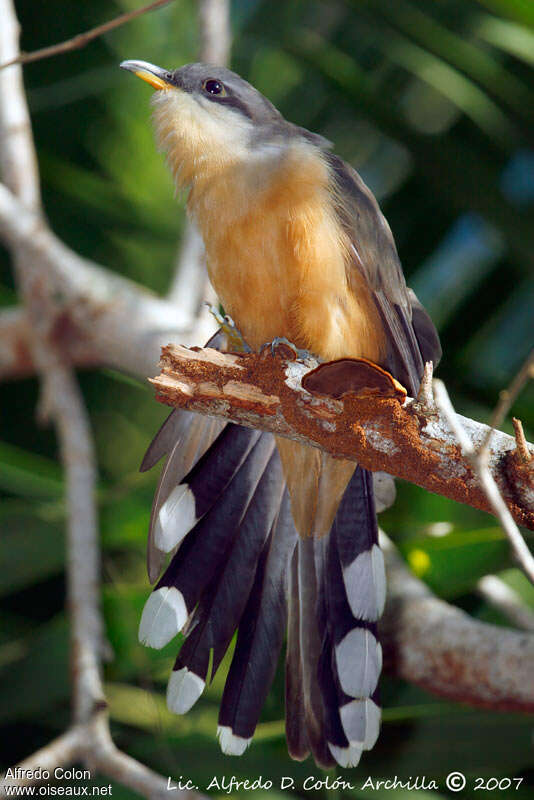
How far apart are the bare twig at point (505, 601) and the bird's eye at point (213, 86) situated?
1546 millimetres

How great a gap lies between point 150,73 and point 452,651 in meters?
1.61

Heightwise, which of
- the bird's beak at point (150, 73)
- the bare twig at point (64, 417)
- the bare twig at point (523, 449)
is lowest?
the bare twig at point (64, 417)

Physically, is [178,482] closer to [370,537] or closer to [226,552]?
[226,552]

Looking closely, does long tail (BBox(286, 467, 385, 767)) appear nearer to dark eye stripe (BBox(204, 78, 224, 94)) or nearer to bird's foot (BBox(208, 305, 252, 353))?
bird's foot (BBox(208, 305, 252, 353))

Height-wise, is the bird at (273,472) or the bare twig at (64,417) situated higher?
the bird at (273,472)

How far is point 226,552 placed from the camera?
6.67 ft

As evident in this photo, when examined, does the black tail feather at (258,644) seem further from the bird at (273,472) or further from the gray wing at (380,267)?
the gray wing at (380,267)

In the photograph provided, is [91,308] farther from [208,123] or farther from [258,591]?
[258,591]

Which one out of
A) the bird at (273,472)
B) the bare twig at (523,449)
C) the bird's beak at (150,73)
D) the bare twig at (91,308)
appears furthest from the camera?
the bare twig at (91,308)

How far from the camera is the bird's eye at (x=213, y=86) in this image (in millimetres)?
2053

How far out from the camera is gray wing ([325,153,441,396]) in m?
1.97

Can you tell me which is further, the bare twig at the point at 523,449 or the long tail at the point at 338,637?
the long tail at the point at 338,637

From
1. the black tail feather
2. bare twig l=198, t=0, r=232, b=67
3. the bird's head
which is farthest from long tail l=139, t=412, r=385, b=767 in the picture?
bare twig l=198, t=0, r=232, b=67

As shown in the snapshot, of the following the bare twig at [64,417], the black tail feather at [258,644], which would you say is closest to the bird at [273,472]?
the black tail feather at [258,644]
